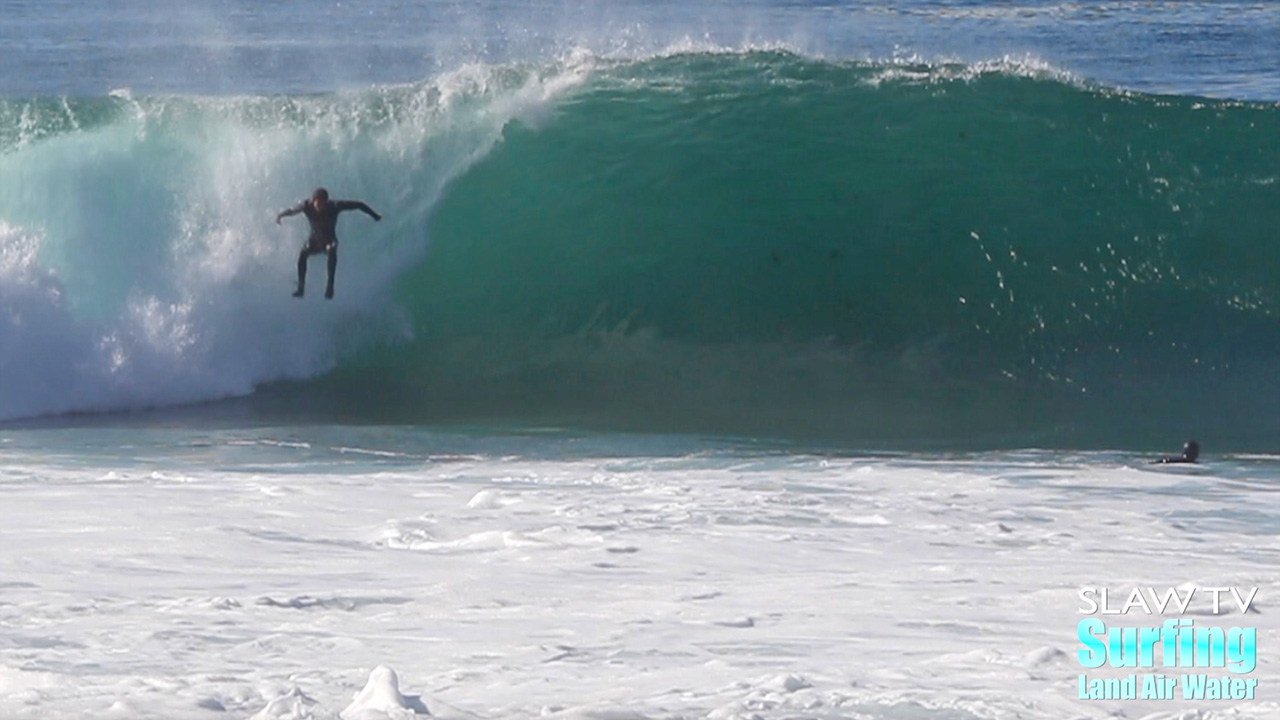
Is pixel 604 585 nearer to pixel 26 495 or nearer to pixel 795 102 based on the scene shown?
pixel 26 495

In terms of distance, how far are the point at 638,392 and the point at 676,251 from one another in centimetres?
180

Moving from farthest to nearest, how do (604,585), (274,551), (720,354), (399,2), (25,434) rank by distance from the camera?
(399,2)
(720,354)
(25,434)
(274,551)
(604,585)

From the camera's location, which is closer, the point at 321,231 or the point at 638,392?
the point at 638,392

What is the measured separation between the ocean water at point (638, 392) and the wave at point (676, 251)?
1.2 inches

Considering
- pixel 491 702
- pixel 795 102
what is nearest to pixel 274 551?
pixel 491 702

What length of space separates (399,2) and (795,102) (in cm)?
1886

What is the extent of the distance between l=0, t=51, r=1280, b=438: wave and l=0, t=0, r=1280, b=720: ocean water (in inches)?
1.2

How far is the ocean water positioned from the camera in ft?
16.5

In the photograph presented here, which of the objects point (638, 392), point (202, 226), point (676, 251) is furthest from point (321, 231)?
point (676, 251)

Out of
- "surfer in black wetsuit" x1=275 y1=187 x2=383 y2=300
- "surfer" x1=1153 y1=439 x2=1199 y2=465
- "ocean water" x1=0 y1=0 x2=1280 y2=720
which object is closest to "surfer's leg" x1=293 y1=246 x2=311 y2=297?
"surfer in black wetsuit" x1=275 y1=187 x2=383 y2=300

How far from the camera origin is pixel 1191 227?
38.7 ft

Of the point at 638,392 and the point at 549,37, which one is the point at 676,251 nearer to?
the point at 638,392

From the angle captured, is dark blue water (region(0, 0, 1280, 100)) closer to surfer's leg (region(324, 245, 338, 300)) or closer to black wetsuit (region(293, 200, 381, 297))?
black wetsuit (region(293, 200, 381, 297))

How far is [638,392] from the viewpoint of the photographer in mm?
10531
